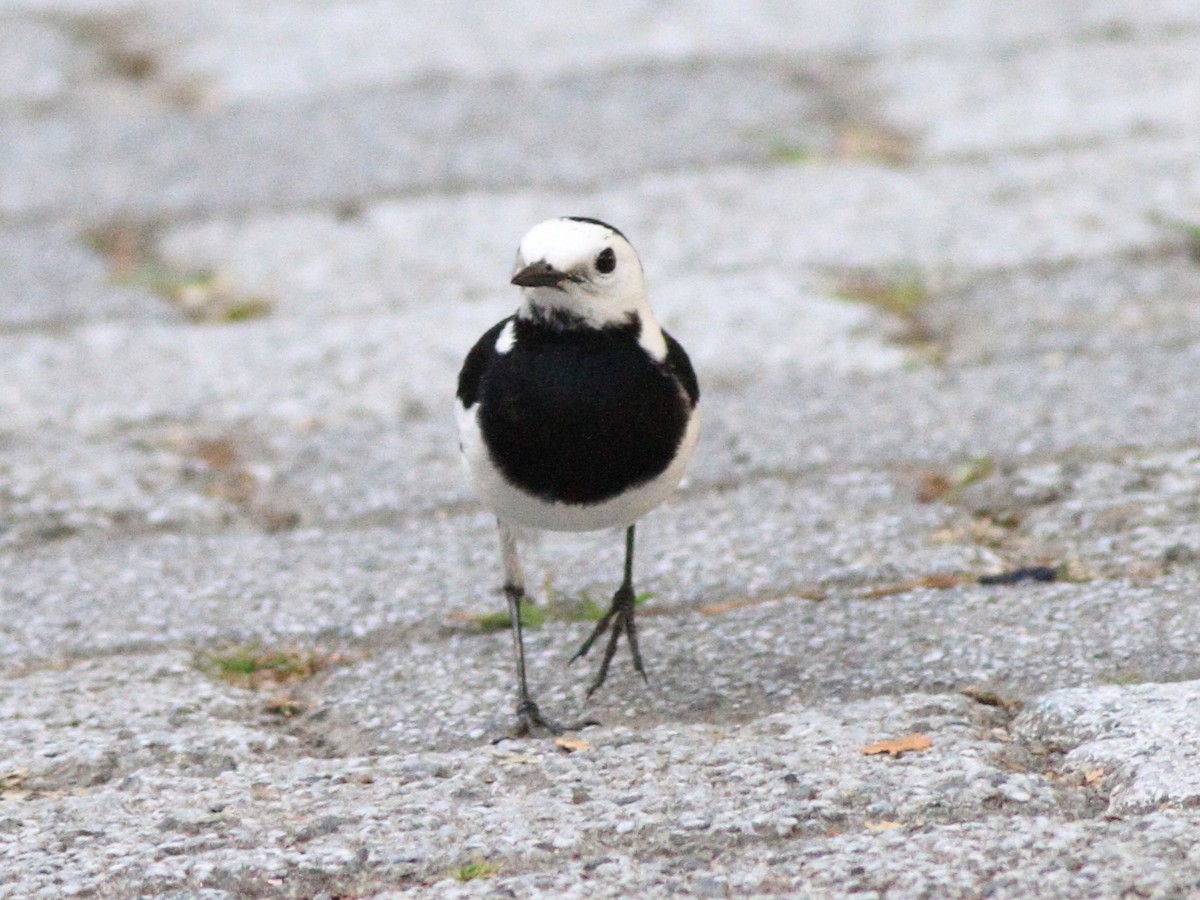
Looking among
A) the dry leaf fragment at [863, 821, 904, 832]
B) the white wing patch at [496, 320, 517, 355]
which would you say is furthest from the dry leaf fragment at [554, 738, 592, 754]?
the white wing patch at [496, 320, 517, 355]

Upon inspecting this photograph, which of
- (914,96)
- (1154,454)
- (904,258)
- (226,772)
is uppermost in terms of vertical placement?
(914,96)

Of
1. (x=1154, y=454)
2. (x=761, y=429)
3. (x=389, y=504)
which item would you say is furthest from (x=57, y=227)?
(x=1154, y=454)

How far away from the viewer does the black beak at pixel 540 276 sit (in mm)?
2703

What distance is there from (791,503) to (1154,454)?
700 mm

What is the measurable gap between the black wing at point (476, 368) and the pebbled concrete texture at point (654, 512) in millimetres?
424

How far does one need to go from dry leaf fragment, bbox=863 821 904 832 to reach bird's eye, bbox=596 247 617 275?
1.01 metres

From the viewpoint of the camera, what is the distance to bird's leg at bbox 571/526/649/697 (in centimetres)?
283

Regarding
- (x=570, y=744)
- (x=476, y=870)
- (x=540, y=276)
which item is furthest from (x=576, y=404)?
(x=476, y=870)

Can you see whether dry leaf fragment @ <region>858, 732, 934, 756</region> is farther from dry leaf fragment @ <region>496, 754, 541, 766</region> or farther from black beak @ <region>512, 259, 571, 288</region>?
black beak @ <region>512, 259, 571, 288</region>

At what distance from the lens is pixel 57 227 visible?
4.99 m

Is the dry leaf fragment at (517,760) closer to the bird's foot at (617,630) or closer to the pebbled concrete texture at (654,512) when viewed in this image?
the pebbled concrete texture at (654,512)

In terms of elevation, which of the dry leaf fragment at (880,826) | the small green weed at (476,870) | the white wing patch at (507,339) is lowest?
the small green weed at (476,870)

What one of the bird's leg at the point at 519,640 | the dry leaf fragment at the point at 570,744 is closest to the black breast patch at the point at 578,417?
the bird's leg at the point at 519,640

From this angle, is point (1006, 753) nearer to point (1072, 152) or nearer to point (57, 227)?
point (1072, 152)
